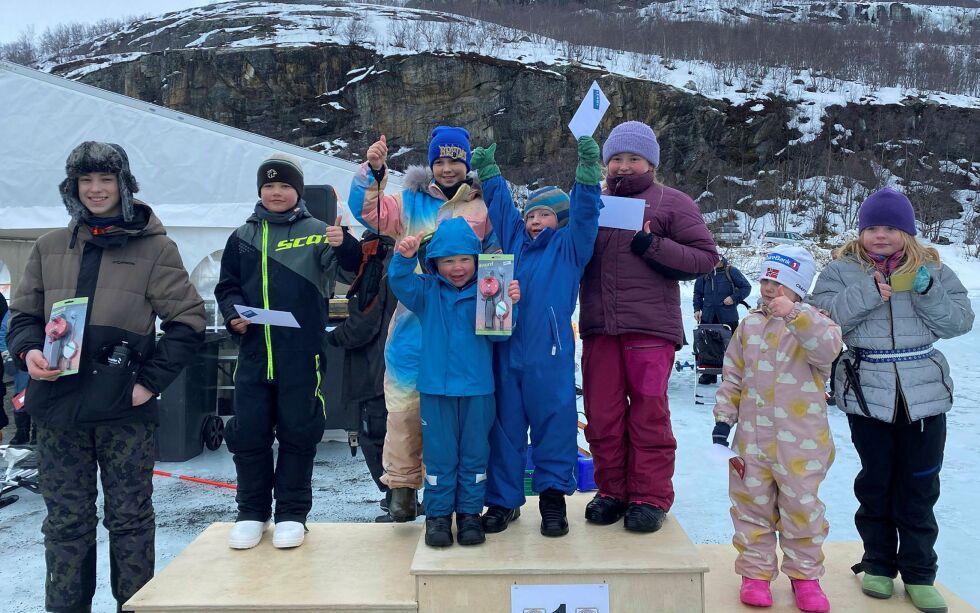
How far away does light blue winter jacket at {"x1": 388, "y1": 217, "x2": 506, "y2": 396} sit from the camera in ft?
7.88

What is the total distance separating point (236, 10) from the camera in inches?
1964

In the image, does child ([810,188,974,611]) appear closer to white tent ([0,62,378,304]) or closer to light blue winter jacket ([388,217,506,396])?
light blue winter jacket ([388,217,506,396])

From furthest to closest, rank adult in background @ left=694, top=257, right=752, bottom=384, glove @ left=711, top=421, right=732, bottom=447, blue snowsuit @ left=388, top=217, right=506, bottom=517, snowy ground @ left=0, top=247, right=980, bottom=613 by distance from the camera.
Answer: adult in background @ left=694, top=257, right=752, bottom=384 < snowy ground @ left=0, top=247, right=980, bottom=613 < blue snowsuit @ left=388, top=217, right=506, bottom=517 < glove @ left=711, top=421, right=732, bottom=447

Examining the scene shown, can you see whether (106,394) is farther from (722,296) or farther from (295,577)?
(722,296)

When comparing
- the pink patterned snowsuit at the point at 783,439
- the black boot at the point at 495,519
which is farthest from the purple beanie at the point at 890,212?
the black boot at the point at 495,519

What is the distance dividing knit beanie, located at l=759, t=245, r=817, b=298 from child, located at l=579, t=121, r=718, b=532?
0.29m

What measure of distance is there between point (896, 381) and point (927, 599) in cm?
77

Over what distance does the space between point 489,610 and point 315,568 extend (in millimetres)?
723

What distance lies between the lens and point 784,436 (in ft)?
7.45

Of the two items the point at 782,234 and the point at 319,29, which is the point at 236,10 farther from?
the point at 782,234

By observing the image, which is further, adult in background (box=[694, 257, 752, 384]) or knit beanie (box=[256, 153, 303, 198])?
adult in background (box=[694, 257, 752, 384])

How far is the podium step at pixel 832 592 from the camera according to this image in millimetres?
2309

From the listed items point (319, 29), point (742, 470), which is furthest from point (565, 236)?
point (319, 29)

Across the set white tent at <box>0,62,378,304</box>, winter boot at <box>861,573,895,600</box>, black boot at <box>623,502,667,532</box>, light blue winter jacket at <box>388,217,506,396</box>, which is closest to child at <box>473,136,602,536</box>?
light blue winter jacket at <box>388,217,506,396</box>
